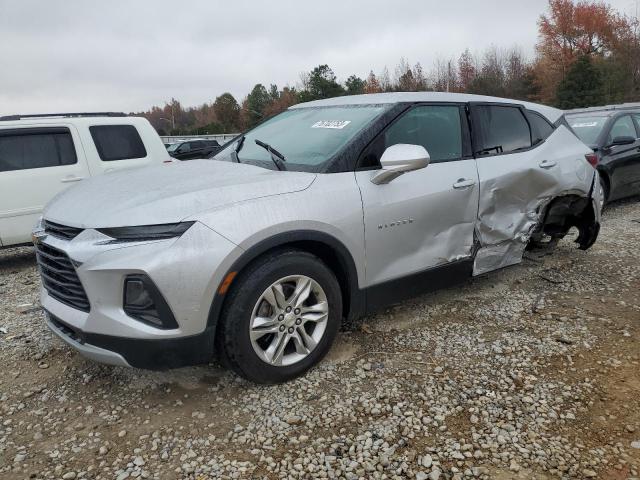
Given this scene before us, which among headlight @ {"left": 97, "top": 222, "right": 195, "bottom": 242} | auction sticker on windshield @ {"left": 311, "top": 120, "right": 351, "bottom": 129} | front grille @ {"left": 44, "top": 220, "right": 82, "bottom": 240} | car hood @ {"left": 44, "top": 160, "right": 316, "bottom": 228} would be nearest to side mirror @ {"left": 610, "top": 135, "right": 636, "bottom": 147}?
auction sticker on windshield @ {"left": 311, "top": 120, "right": 351, "bottom": 129}

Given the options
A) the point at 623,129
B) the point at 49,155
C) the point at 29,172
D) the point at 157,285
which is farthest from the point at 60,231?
the point at 623,129

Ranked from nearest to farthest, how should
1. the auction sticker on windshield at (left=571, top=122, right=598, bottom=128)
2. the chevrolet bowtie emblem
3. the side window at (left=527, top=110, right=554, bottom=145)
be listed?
the chevrolet bowtie emblem, the side window at (left=527, top=110, right=554, bottom=145), the auction sticker on windshield at (left=571, top=122, right=598, bottom=128)

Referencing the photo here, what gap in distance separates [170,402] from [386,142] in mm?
2127

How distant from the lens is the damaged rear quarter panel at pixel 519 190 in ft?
12.5

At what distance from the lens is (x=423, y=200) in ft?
10.9

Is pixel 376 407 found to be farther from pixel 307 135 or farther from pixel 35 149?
pixel 35 149

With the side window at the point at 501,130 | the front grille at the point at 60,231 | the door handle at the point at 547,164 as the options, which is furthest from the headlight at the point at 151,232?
the door handle at the point at 547,164

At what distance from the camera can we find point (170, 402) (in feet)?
9.24

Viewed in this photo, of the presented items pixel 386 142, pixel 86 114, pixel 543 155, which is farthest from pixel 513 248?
pixel 86 114

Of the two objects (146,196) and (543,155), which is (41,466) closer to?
(146,196)

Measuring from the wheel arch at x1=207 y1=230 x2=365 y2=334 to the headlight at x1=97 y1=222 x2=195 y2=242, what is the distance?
33cm

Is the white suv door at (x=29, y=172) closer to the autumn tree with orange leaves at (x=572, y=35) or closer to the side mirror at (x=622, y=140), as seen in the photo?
the side mirror at (x=622, y=140)

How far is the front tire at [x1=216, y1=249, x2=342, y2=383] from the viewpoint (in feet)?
8.66

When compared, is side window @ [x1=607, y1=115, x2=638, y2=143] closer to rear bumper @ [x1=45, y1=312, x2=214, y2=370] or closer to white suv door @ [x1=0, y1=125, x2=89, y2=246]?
rear bumper @ [x1=45, y1=312, x2=214, y2=370]
